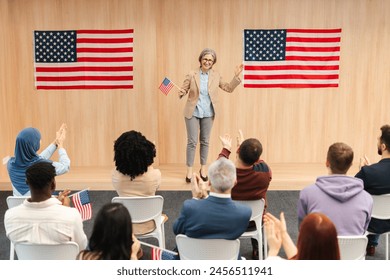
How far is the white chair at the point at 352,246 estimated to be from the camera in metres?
3.01

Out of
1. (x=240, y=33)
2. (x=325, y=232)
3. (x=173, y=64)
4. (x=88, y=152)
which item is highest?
(x=240, y=33)

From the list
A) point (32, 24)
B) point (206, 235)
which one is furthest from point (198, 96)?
point (206, 235)

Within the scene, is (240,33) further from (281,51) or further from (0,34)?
(0,34)

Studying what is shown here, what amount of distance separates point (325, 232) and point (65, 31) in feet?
19.1

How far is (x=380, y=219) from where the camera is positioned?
4.02 meters

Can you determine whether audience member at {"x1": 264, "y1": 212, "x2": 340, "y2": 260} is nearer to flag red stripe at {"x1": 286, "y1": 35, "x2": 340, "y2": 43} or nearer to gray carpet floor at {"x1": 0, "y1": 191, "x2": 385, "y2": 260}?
gray carpet floor at {"x1": 0, "y1": 191, "x2": 385, "y2": 260}

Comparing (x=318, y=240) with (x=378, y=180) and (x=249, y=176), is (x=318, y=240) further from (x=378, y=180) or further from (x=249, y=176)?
(x=378, y=180)

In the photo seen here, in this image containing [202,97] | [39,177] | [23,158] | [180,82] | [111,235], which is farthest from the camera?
[180,82]

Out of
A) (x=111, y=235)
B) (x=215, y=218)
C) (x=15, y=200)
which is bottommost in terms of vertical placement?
(x=15, y=200)

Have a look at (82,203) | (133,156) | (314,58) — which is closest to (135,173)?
(133,156)

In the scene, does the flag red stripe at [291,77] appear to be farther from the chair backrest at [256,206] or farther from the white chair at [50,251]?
the white chair at [50,251]

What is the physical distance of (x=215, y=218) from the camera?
9.82 ft

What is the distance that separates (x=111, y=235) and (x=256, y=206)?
70.3 inches
